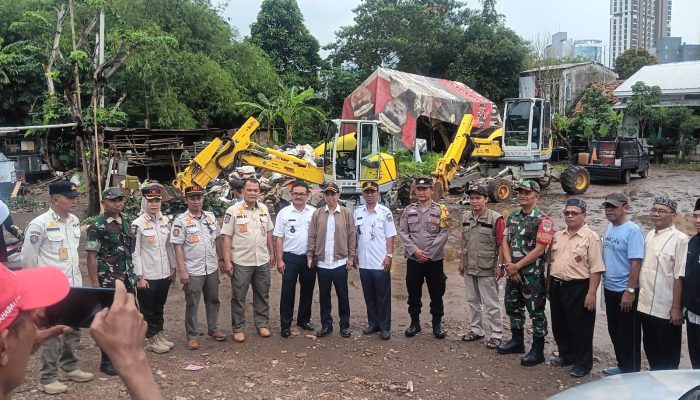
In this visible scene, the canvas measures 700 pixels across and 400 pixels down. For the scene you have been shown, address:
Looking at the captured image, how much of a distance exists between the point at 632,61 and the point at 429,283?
3544 cm

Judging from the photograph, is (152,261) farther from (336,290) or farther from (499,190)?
(499,190)

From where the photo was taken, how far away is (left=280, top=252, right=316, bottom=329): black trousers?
5.85m

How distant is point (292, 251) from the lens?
5934 millimetres

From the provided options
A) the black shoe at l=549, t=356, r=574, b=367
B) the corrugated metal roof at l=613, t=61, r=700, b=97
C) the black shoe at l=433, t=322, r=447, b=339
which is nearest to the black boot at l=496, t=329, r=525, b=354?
the black shoe at l=549, t=356, r=574, b=367

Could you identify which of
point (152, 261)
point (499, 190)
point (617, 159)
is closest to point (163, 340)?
point (152, 261)

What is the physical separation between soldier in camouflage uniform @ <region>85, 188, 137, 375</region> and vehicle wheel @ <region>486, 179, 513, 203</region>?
35.7 feet

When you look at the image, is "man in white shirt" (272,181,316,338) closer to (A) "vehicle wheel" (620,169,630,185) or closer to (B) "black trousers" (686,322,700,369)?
(B) "black trousers" (686,322,700,369)

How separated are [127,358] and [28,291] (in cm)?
28

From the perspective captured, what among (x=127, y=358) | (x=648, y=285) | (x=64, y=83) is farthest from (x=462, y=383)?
(x=64, y=83)

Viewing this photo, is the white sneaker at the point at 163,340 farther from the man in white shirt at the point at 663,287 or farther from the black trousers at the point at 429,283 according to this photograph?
the man in white shirt at the point at 663,287

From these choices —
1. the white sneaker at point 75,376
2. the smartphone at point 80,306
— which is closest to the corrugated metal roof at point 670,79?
the white sneaker at point 75,376

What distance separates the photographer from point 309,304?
6.07 metres

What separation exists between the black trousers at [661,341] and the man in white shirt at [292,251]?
315 centimetres

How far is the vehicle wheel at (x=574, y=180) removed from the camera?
1608cm
